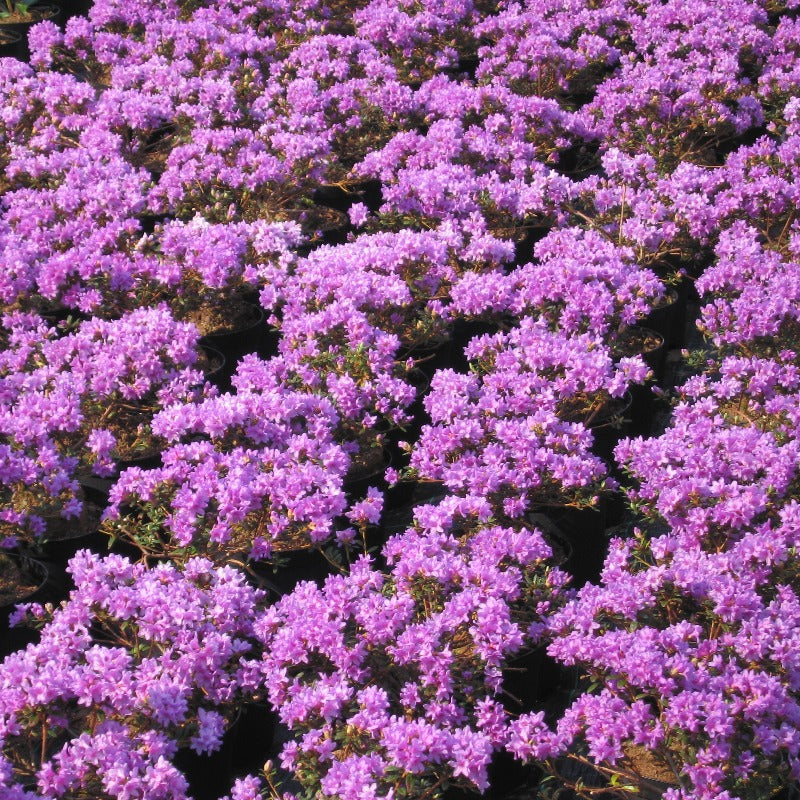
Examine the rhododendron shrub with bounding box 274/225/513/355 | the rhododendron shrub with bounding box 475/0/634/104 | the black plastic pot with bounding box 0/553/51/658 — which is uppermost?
the rhododendron shrub with bounding box 475/0/634/104

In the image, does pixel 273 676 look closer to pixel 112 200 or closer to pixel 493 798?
pixel 493 798

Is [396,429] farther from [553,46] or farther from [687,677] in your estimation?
[553,46]

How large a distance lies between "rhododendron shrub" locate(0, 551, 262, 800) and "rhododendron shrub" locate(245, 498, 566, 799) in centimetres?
18

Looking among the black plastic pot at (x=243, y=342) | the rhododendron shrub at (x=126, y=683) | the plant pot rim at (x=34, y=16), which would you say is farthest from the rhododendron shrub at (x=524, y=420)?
the plant pot rim at (x=34, y=16)

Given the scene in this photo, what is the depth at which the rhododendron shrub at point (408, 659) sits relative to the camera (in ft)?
10.8

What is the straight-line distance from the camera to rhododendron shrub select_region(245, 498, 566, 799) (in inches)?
129

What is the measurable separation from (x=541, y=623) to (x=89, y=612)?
1522 mm

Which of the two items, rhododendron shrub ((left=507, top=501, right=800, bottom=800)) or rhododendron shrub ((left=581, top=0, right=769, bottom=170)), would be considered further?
rhododendron shrub ((left=581, top=0, right=769, bottom=170))

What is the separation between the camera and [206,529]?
4234 millimetres

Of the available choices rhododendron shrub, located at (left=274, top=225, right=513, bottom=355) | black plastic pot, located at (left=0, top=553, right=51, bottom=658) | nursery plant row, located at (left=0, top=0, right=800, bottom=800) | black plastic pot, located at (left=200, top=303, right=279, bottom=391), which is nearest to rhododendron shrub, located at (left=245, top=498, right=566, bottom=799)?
nursery plant row, located at (left=0, top=0, right=800, bottom=800)

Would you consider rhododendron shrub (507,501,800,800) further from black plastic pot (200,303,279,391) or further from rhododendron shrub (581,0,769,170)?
rhododendron shrub (581,0,769,170)

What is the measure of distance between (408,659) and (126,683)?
2.86 ft

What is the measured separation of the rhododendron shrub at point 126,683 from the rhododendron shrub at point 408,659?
180mm

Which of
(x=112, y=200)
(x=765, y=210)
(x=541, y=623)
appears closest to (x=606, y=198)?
(x=765, y=210)
